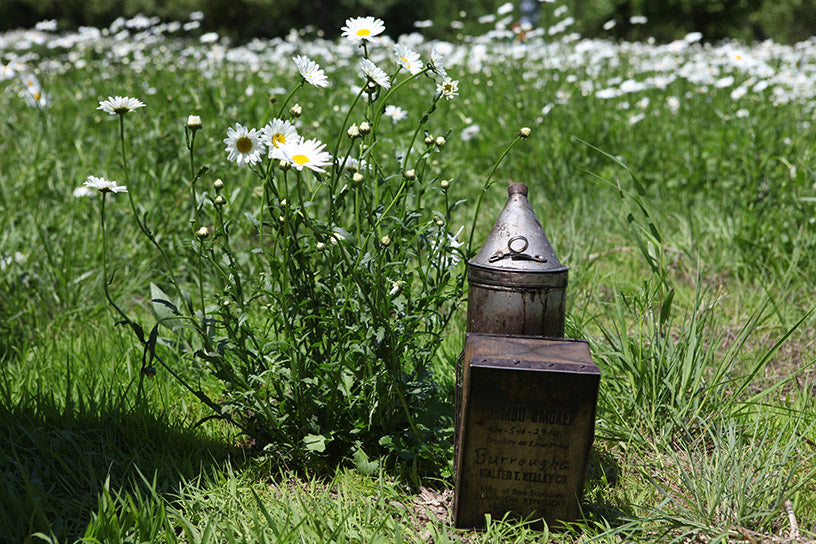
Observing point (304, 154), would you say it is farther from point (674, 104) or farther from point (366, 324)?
point (674, 104)

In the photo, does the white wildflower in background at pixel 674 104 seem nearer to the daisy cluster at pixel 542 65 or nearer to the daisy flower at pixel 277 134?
the daisy cluster at pixel 542 65

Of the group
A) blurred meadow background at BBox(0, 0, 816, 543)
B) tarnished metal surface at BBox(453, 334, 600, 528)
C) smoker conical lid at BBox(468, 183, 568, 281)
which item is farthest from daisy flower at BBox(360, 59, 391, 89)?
tarnished metal surface at BBox(453, 334, 600, 528)

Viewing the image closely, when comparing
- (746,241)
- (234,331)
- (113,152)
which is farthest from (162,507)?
(113,152)

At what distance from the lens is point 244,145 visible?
1.78m

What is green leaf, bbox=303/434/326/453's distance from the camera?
2080 millimetres

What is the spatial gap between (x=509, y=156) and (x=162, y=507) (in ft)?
12.3

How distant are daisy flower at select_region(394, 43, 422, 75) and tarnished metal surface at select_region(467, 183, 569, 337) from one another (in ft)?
1.61

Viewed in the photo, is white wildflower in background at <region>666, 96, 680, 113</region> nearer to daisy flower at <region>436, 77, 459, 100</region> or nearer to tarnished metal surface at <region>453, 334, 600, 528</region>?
daisy flower at <region>436, 77, 459, 100</region>

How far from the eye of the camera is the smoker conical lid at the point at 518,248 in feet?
6.52

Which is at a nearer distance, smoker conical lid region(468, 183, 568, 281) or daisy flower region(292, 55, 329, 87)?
daisy flower region(292, 55, 329, 87)

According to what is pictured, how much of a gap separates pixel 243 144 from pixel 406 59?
0.53 meters

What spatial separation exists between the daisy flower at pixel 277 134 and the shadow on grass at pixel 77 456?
3.28 ft

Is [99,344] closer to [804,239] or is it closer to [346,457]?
[346,457]

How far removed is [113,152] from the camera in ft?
15.1
